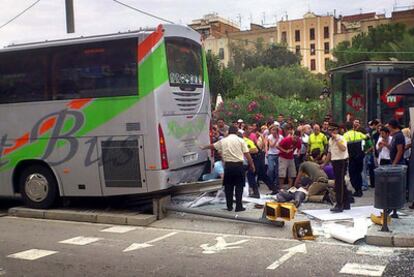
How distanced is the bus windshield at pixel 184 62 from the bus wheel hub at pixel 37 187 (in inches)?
129

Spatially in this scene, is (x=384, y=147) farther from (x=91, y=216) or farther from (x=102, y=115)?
(x=91, y=216)

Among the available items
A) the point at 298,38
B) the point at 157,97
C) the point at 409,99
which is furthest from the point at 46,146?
the point at 298,38

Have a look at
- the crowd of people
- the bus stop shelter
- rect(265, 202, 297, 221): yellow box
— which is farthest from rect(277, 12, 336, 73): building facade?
rect(265, 202, 297, 221): yellow box

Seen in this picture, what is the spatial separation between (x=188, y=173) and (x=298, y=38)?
10717cm

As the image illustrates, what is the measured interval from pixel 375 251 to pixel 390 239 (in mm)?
434

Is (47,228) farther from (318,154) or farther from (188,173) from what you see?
(318,154)

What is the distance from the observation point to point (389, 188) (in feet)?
27.4

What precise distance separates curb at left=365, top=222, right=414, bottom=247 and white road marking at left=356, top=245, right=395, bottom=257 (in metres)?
0.13

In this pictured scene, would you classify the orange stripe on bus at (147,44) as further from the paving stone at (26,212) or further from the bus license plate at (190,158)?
the paving stone at (26,212)

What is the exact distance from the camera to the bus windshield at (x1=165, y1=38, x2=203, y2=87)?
1017 centimetres

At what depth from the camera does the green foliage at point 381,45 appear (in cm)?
4009

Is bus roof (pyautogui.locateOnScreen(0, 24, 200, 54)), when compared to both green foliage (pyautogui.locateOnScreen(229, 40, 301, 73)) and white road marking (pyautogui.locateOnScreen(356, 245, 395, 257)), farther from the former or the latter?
green foliage (pyautogui.locateOnScreen(229, 40, 301, 73))

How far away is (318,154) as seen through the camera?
12.6 m

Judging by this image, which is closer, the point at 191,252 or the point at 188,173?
the point at 191,252
